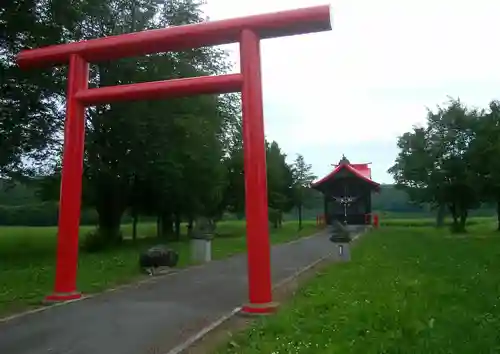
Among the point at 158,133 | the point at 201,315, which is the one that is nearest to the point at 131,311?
the point at 201,315

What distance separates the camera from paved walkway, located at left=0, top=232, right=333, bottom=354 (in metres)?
7.32

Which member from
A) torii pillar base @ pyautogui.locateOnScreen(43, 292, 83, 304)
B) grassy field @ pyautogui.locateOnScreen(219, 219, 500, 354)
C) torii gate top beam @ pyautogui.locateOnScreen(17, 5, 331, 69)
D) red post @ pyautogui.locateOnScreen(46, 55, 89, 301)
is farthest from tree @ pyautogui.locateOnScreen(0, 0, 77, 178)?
grassy field @ pyautogui.locateOnScreen(219, 219, 500, 354)

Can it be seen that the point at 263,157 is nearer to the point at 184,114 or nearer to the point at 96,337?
the point at 96,337

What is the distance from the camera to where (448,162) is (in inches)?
1449

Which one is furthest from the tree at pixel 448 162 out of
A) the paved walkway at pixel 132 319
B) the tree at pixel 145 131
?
the paved walkway at pixel 132 319

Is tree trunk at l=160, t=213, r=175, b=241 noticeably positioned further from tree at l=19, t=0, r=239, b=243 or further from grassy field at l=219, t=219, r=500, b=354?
grassy field at l=219, t=219, r=500, b=354

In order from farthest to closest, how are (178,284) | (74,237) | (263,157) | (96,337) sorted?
1. (178,284)
2. (74,237)
3. (263,157)
4. (96,337)

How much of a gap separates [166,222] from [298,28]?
27346mm

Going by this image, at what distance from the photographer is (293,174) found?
1982 inches

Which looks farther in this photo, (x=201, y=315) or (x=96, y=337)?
(x=201, y=315)

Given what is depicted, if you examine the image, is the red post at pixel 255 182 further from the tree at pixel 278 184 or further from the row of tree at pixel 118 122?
the tree at pixel 278 184

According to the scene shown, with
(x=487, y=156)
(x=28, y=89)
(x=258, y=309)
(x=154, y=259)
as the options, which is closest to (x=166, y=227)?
(x=28, y=89)

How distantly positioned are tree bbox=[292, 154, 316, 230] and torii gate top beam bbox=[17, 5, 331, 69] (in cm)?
3769

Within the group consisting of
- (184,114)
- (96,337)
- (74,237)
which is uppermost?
(184,114)
